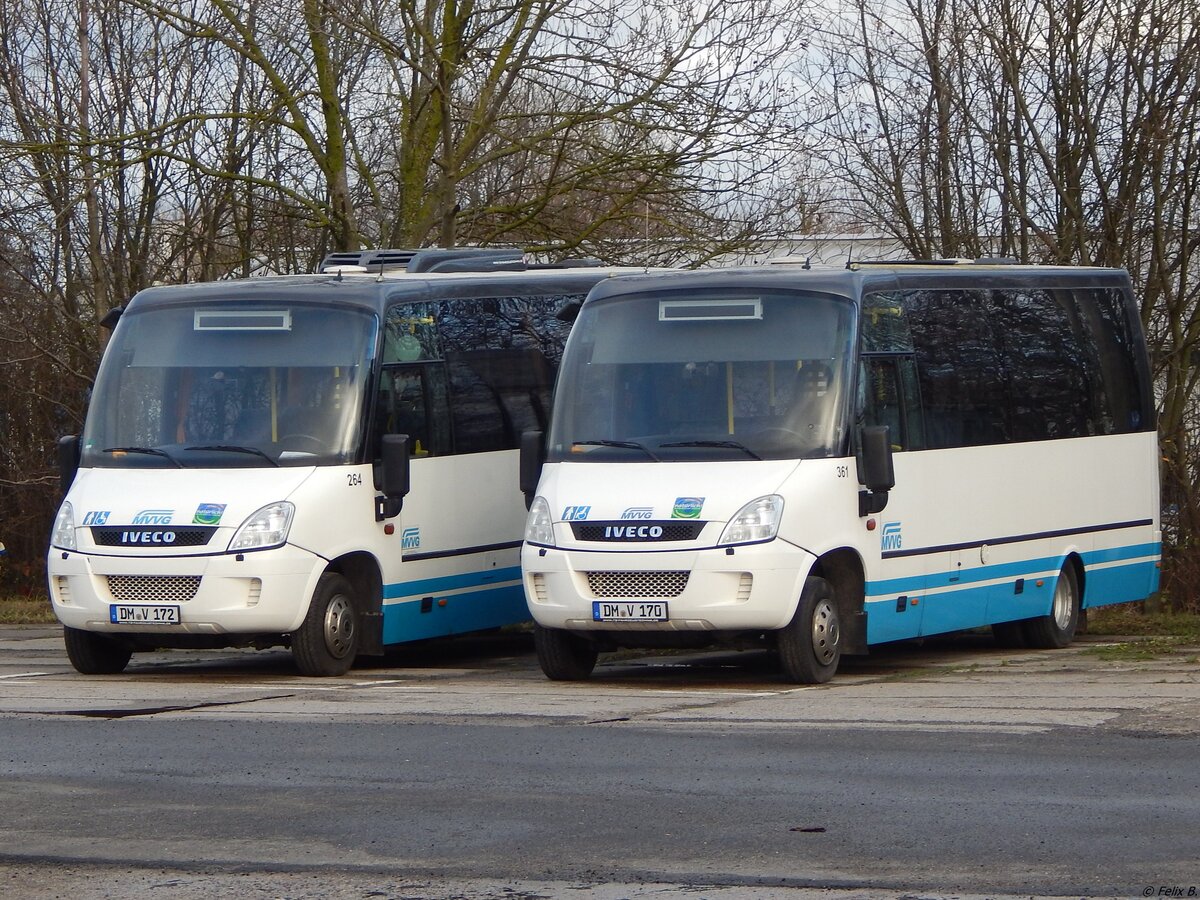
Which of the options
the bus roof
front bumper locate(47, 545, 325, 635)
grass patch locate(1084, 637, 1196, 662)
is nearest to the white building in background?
the bus roof

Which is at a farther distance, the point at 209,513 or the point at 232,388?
the point at 232,388

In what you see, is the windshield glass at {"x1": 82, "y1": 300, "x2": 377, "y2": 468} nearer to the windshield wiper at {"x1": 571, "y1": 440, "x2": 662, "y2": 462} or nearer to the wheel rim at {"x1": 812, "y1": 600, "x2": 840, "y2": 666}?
the windshield wiper at {"x1": 571, "y1": 440, "x2": 662, "y2": 462}

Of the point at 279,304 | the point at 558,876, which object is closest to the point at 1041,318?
the point at 279,304

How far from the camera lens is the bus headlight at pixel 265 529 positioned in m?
14.5

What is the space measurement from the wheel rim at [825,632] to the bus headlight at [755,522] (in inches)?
27.7

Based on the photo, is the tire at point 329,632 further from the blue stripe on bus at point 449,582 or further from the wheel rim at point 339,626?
the blue stripe on bus at point 449,582

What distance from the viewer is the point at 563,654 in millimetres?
14602

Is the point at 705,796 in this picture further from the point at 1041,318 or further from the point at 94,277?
the point at 94,277

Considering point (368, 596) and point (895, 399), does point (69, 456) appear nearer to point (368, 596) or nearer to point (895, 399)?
point (368, 596)

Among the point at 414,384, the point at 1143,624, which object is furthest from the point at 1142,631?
the point at 414,384

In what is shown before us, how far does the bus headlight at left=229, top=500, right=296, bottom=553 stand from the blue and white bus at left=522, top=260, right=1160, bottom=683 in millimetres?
1612

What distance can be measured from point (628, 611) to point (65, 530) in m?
4.04

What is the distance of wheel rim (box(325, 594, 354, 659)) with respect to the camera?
1508cm

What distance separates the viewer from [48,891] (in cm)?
751
